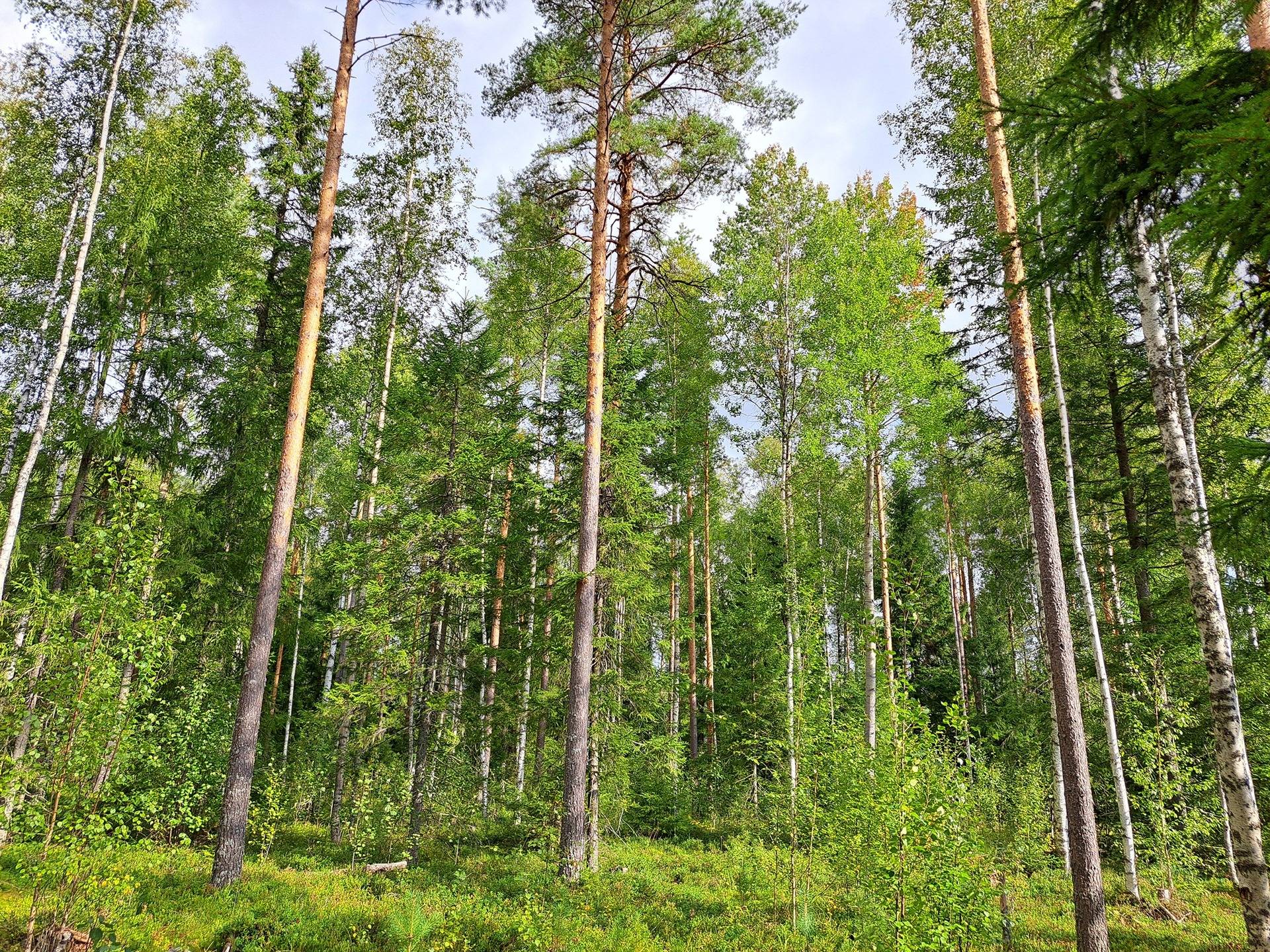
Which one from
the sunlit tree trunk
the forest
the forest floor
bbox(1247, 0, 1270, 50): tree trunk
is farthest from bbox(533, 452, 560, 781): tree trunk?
the sunlit tree trunk

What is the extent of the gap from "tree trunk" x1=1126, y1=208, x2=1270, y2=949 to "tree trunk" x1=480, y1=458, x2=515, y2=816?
9.51 m

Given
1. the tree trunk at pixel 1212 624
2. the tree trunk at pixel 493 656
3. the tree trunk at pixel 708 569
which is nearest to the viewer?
the tree trunk at pixel 1212 624

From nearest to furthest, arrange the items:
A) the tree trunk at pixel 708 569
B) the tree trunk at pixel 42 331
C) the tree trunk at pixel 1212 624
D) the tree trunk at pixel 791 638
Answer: the tree trunk at pixel 1212 624, the tree trunk at pixel 791 638, the tree trunk at pixel 42 331, the tree trunk at pixel 708 569

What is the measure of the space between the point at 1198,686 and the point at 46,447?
22.1m

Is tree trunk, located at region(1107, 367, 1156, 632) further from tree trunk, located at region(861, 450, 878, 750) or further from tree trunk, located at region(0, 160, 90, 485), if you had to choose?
tree trunk, located at region(0, 160, 90, 485)

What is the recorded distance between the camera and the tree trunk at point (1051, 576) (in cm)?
620

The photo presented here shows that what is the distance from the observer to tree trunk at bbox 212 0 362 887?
7.77 metres

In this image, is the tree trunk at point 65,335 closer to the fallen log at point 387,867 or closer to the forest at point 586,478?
the forest at point 586,478

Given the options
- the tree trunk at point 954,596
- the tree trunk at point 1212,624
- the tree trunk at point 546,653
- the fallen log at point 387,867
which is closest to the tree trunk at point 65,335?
the fallen log at point 387,867

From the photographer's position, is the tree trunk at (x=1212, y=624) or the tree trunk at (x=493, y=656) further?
the tree trunk at (x=493, y=656)

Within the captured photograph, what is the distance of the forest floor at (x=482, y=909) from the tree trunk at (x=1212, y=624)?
3674mm

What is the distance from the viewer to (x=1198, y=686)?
12289 millimetres

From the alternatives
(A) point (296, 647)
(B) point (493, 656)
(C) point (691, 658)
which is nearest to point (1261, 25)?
(B) point (493, 656)

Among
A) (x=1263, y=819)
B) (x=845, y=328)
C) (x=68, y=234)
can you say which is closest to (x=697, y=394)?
(x=845, y=328)
